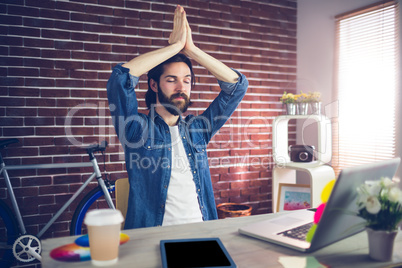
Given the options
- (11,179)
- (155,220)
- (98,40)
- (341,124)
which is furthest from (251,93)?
(11,179)

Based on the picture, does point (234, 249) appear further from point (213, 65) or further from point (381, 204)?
point (213, 65)

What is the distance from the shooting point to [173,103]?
1.99m

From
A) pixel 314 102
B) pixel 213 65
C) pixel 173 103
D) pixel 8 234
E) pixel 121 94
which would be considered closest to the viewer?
pixel 121 94

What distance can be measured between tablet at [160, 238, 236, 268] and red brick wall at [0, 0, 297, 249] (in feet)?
6.23

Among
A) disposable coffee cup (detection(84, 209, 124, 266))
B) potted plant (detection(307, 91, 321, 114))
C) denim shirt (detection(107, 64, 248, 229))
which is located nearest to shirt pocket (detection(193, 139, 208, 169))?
denim shirt (detection(107, 64, 248, 229))

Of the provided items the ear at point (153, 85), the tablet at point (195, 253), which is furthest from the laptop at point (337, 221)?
the ear at point (153, 85)

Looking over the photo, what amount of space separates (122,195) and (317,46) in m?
2.50

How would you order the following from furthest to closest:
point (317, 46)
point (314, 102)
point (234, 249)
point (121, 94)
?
point (317, 46) → point (314, 102) → point (121, 94) → point (234, 249)

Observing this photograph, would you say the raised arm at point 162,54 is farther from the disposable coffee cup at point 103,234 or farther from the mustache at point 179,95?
the disposable coffee cup at point 103,234

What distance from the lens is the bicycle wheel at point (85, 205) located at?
8.50 feet

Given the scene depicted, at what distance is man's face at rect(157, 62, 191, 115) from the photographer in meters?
2.02

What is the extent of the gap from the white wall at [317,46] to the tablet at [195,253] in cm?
250

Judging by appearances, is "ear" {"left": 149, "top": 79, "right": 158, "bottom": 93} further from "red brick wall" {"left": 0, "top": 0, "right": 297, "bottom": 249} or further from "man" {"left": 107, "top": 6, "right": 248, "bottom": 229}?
"red brick wall" {"left": 0, "top": 0, "right": 297, "bottom": 249}

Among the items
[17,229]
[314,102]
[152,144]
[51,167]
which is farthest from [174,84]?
[17,229]
